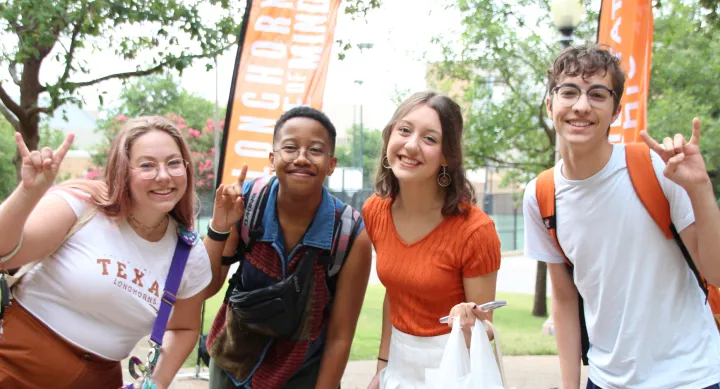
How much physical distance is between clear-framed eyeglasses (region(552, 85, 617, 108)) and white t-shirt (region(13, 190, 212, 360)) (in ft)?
5.62

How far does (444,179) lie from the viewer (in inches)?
107

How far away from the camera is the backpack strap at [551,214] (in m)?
2.57

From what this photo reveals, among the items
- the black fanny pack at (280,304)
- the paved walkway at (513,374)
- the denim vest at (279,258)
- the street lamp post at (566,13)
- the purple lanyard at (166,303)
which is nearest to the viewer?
the purple lanyard at (166,303)

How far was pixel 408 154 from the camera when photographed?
8.64 feet

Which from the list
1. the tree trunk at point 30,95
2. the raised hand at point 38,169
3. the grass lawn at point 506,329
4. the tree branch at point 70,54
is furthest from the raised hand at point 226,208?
the tree trunk at point 30,95

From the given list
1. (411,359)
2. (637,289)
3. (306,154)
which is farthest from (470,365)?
(306,154)

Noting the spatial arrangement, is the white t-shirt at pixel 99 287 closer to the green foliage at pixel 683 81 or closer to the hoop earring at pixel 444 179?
the hoop earring at pixel 444 179

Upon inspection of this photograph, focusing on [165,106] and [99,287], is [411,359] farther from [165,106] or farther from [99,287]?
[165,106]

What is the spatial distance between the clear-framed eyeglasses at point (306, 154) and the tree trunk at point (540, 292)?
9397 millimetres

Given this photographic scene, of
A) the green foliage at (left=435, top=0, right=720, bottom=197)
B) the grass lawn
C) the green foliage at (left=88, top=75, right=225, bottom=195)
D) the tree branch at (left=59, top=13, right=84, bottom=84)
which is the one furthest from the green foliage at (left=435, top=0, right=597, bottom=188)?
the green foliage at (left=88, top=75, right=225, bottom=195)

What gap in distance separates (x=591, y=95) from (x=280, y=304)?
1.54 meters

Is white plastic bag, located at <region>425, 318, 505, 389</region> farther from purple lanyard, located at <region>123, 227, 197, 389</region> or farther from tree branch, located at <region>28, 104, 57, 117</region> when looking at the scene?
tree branch, located at <region>28, 104, 57, 117</region>

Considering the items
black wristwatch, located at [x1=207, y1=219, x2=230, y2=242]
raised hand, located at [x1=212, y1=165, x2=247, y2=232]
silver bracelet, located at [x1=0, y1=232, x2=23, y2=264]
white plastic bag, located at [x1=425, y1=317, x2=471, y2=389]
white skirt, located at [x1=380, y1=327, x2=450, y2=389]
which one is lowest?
white skirt, located at [x1=380, y1=327, x2=450, y2=389]

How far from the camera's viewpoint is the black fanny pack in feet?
9.25
